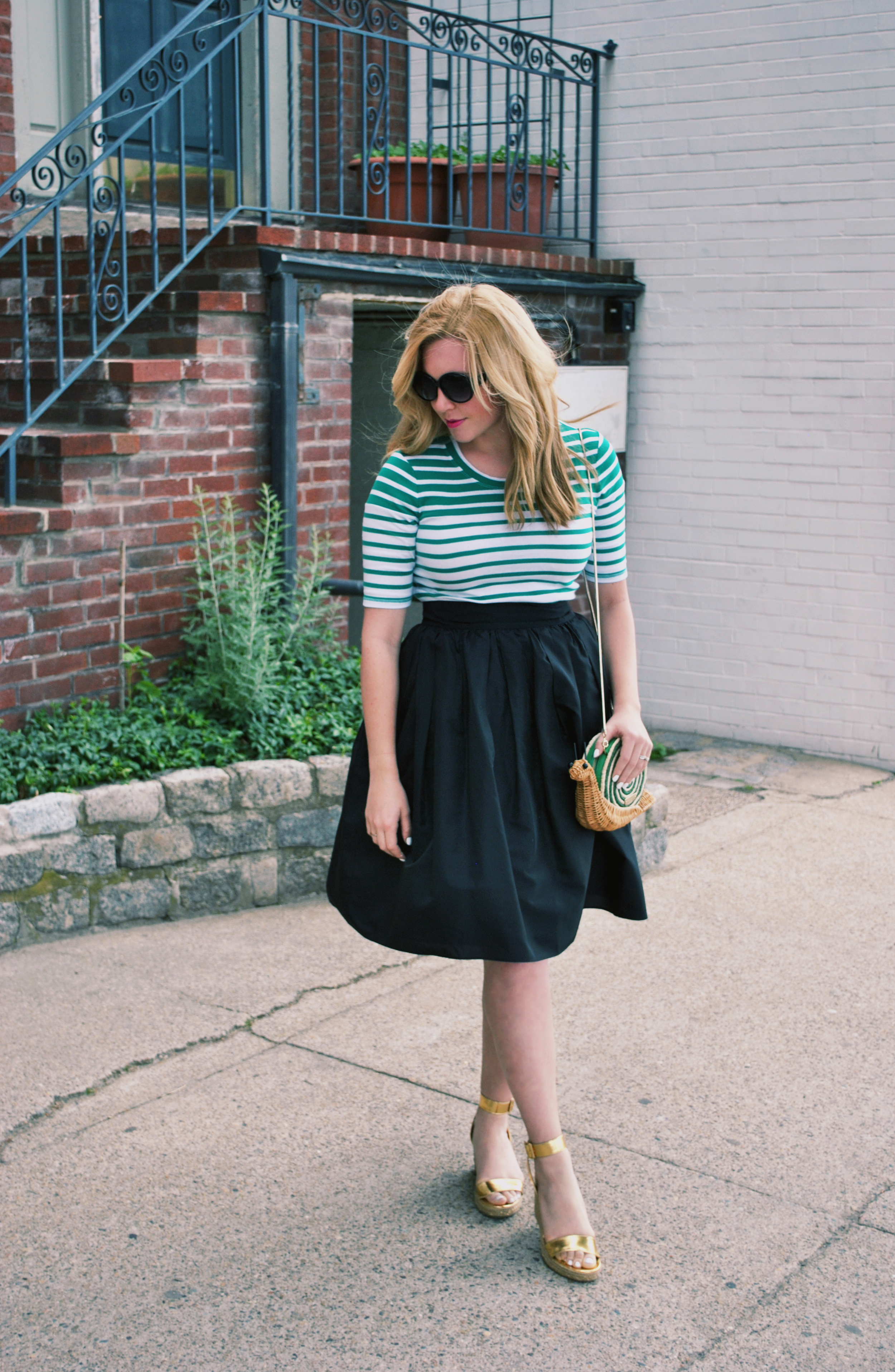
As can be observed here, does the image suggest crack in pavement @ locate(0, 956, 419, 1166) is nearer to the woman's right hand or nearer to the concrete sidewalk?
the concrete sidewalk

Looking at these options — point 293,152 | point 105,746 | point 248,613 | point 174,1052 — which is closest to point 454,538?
point 174,1052

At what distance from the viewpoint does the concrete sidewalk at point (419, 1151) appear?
7.19 feet

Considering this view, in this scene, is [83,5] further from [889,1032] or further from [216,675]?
[889,1032]

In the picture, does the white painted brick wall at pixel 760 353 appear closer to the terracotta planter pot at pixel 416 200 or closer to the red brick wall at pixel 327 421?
the terracotta planter pot at pixel 416 200

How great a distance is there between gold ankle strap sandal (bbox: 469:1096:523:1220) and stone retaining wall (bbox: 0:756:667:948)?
1.69 m

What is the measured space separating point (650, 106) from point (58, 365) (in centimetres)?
363

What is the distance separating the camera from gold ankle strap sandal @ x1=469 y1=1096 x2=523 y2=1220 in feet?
8.24

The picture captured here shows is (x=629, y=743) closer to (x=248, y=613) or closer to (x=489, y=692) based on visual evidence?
(x=489, y=692)

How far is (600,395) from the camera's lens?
259 inches

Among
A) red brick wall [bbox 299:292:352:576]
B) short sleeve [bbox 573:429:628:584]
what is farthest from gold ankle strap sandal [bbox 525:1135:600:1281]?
red brick wall [bbox 299:292:352:576]

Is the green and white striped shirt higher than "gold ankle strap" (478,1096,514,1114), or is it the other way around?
the green and white striped shirt

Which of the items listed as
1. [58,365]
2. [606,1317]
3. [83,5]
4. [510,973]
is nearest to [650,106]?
[83,5]

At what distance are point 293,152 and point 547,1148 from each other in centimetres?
444

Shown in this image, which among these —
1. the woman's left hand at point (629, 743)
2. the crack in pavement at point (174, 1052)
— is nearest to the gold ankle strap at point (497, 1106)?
the woman's left hand at point (629, 743)
